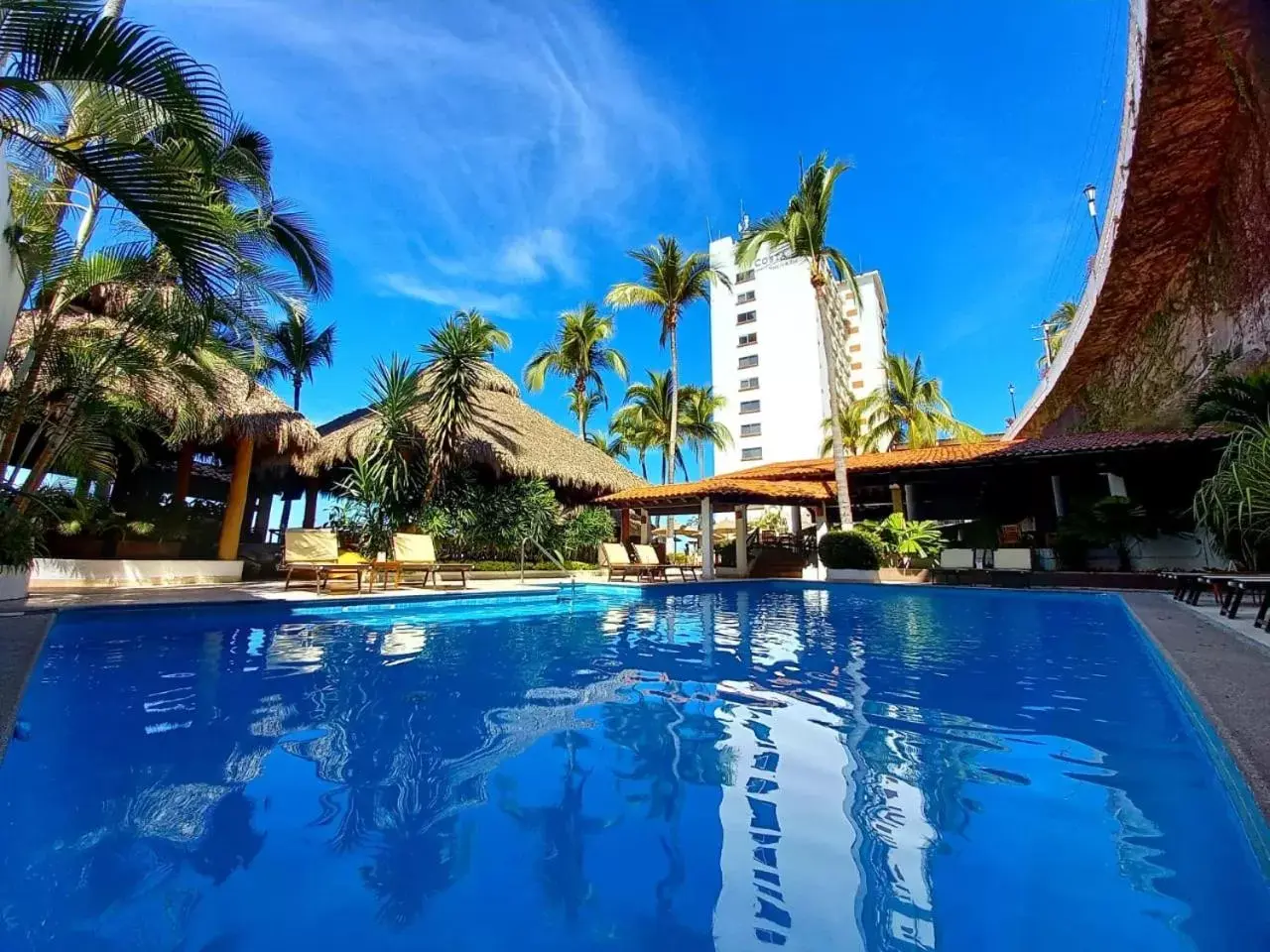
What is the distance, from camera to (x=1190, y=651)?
4238 millimetres

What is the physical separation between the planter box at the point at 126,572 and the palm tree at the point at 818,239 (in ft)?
45.5

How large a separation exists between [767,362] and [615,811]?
47047 mm

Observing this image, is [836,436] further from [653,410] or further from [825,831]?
[825,831]

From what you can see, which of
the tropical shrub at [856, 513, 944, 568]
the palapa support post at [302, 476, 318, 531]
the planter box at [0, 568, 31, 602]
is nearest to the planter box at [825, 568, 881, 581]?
the tropical shrub at [856, 513, 944, 568]

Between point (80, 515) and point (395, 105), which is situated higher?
point (395, 105)

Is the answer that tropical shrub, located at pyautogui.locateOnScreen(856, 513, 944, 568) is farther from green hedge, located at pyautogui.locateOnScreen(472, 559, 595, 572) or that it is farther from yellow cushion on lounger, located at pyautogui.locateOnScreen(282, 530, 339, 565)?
yellow cushion on lounger, located at pyautogui.locateOnScreen(282, 530, 339, 565)

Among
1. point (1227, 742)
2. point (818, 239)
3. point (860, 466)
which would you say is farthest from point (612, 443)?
point (1227, 742)

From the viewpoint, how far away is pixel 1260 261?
31.7 ft

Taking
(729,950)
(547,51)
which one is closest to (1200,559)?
(729,950)

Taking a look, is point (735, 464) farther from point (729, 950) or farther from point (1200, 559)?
point (729, 950)

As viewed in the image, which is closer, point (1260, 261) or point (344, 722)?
point (344, 722)

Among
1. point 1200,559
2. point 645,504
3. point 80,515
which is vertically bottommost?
point 1200,559

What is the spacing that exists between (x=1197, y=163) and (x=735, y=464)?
37447 millimetres

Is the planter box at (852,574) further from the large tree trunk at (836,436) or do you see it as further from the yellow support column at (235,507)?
the yellow support column at (235,507)
